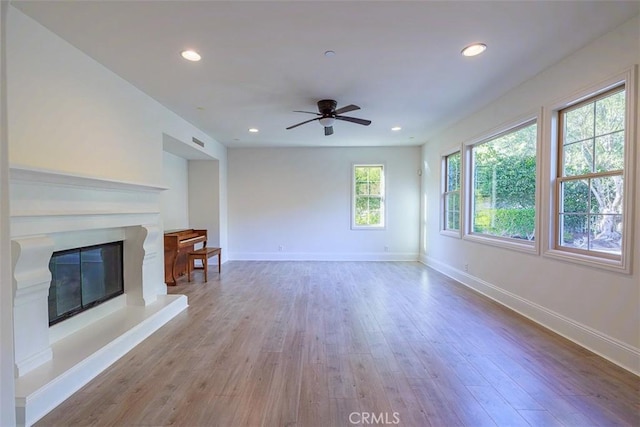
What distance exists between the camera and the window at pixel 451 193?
16.8ft

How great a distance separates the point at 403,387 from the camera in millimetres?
1990

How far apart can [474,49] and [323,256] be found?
5110mm

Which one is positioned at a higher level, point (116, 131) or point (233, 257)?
point (116, 131)

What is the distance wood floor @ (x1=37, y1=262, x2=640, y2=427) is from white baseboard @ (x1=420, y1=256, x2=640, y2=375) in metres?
0.10

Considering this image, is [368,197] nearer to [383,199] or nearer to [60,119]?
[383,199]

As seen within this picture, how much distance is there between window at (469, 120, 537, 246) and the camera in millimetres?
3369

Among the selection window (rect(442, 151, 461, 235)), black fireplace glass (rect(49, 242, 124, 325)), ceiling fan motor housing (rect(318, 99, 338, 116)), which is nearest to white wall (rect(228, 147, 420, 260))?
window (rect(442, 151, 461, 235))

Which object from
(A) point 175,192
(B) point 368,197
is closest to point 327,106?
(B) point 368,197

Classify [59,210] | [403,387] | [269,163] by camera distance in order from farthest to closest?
[269,163], [59,210], [403,387]

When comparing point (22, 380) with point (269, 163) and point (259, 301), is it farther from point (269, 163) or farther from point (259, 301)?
point (269, 163)

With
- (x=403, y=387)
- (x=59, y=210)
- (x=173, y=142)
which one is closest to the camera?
(x=403, y=387)

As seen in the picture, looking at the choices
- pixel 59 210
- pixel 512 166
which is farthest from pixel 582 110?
pixel 59 210

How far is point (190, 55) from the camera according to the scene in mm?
2619

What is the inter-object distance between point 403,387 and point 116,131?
3.61 metres
